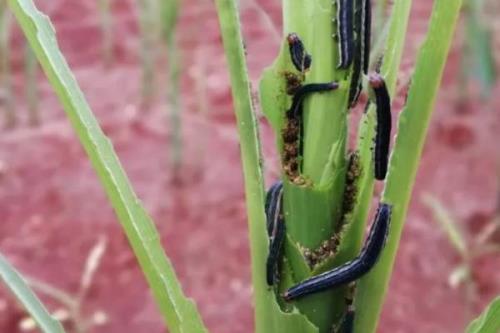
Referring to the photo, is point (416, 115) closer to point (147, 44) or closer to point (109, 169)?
point (109, 169)

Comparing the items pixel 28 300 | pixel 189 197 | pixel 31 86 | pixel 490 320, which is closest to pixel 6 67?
pixel 31 86

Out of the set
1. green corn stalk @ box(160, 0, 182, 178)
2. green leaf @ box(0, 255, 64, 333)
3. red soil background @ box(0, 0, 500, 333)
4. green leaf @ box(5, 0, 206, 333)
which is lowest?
red soil background @ box(0, 0, 500, 333)

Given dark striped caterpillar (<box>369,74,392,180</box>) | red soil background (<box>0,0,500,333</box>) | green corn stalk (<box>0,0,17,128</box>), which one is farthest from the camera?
green corn stalk (<box>0,0,17,128</box>)

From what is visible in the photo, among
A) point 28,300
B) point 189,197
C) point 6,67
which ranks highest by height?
point 28,300

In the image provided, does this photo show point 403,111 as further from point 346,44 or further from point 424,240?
point 424,240

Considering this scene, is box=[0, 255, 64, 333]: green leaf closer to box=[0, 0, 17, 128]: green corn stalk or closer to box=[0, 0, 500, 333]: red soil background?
box=[0, 0, 500, 333]: red soil background

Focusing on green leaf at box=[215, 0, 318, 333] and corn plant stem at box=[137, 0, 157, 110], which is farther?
corn plant stem at box=[137, 0, 157, 110]

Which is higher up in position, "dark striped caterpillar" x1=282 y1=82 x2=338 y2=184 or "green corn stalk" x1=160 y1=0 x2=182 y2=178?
"dark striped caterpillar" x1=282 y1=82 x2=338 y2=184

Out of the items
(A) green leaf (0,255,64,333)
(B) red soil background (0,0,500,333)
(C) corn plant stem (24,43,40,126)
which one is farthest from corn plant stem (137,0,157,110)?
(A) green leaf (0,255,64,333)
